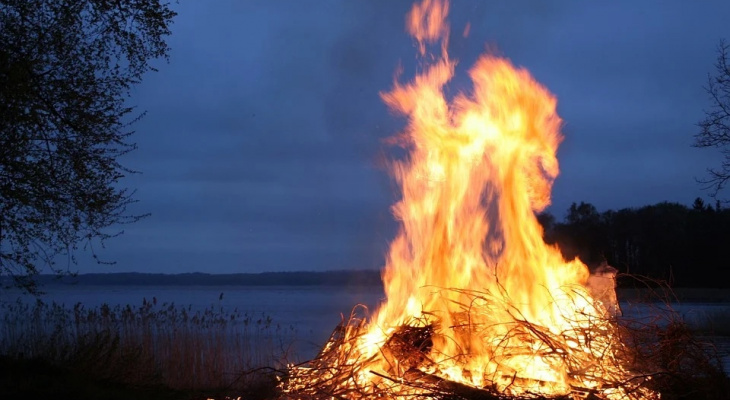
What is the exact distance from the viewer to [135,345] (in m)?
11.5

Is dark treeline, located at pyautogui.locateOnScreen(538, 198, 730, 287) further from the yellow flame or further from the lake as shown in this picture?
the yellow flame

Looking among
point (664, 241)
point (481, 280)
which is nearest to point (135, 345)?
point (481, 280)

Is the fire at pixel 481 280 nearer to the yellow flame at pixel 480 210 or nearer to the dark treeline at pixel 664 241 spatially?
the yellow flame at pixel 480 210

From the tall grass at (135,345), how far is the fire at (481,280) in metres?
4.52

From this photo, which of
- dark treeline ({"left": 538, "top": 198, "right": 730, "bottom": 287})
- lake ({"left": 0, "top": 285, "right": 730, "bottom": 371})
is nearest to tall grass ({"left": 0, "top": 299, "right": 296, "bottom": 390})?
lake ({"left": 0, "top": 285, "right": 730, "bottom": 371})

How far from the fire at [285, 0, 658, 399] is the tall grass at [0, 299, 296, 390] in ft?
14.8

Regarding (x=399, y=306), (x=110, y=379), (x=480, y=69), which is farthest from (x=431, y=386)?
(x=110, y=379)

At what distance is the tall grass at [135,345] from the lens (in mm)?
10523

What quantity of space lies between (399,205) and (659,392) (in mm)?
2975

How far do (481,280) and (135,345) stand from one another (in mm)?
7105

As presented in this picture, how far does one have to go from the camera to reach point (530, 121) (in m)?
6.95

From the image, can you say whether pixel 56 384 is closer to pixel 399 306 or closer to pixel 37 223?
pixel 37 223

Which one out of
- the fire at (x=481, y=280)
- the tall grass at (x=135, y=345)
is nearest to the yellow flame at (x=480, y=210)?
the fire at (x=481, y=280)

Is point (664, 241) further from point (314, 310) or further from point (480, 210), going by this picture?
point (480, 210)
